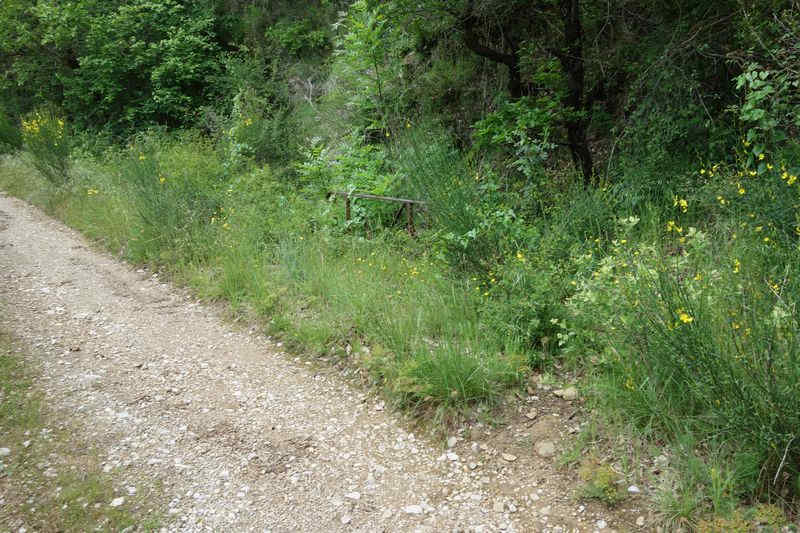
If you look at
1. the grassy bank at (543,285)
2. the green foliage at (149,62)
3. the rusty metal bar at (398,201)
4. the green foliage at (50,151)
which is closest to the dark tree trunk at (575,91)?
the grassy bank at (543,285)

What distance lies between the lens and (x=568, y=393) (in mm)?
3807

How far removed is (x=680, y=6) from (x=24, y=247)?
Answer: 916 cm

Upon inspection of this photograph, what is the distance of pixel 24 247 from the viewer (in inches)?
348

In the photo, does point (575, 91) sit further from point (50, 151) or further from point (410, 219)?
point (50, 151)

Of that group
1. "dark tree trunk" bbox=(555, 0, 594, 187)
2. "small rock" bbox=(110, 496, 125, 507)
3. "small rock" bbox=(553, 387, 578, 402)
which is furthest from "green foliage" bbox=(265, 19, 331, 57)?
"small rock" bbox=(110, 496, 125, 507)

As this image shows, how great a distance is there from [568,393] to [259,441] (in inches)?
80.0

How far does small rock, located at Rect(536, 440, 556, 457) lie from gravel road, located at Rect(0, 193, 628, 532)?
Result: 0.12 feet

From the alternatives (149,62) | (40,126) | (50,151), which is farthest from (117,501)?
(149,62)

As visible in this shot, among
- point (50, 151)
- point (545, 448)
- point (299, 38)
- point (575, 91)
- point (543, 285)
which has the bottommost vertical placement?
point (545, 448)

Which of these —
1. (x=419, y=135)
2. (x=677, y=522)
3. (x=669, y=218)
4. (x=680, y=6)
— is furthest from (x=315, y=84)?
(x=677, y=522)

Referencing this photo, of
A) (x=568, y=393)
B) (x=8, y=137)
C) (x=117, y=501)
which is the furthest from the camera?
(x=8, y=137)

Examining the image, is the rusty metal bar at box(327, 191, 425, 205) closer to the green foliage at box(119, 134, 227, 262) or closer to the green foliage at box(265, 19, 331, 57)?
the green foliage at box(119, 134, 227, 262)

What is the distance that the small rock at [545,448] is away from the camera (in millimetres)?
3426

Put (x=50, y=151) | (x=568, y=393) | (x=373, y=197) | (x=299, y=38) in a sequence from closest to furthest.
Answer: (x=568, y=393) < (x=373, y=197) < (x=50, y=151) < (x=299, y=38)
